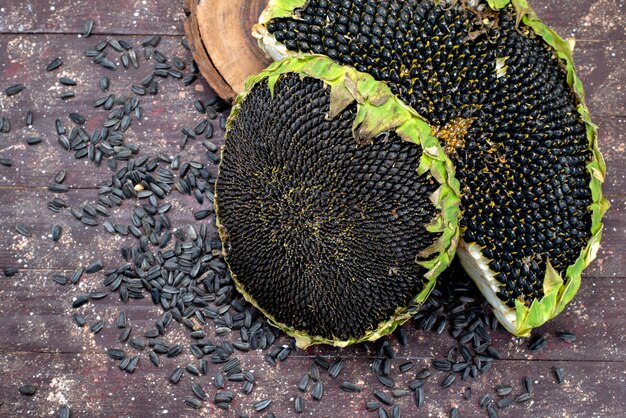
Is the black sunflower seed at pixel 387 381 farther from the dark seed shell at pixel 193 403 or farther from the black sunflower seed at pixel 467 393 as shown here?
the dark seed shell at pixel 193 403

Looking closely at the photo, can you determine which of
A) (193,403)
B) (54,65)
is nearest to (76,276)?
(193,403)

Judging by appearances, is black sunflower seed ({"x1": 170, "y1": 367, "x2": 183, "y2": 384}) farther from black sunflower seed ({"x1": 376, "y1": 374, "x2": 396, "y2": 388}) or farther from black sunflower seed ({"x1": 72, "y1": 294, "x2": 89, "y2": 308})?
black sunflower seed ({"x1": 376, "y1": 374, "x2": 396, "y2": 388})

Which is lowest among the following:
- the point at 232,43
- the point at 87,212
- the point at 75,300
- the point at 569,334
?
the point at 75,300

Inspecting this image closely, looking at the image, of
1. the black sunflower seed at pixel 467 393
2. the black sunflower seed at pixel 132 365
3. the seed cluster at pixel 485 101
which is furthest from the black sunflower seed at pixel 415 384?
the black sunflower seed at pixel 132 365

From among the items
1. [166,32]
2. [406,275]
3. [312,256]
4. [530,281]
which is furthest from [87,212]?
[530,281]

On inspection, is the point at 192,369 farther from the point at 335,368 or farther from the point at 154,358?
the point at 335,368

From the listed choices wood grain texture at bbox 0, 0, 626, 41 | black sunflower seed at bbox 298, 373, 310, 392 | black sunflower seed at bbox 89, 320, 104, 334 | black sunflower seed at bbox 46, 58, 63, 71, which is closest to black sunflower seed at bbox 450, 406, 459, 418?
black sunflower seed at bbox 298, 373, 310, 392

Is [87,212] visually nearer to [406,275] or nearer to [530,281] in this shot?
[406,275]
